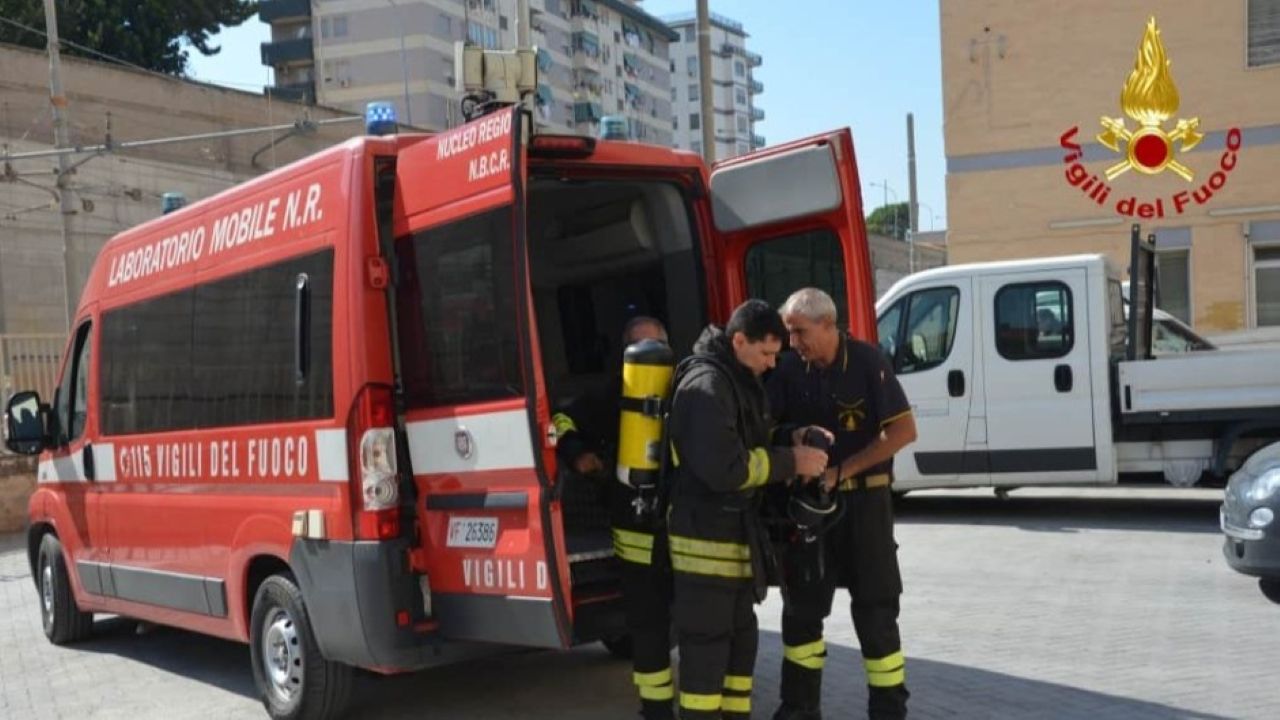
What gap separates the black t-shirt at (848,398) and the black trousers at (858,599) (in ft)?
0.76

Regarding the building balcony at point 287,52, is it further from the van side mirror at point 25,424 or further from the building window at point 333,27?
the van side mirror at point 25,424

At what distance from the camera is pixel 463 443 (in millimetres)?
5414

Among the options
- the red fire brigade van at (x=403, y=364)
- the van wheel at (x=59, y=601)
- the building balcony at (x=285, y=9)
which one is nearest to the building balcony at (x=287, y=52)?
the building balcony at (x=285, y=9)

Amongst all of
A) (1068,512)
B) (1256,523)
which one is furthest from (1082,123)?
(1256,523)

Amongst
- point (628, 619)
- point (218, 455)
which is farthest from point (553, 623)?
point (218, 455)

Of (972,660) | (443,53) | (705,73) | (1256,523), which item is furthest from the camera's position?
(443,53)

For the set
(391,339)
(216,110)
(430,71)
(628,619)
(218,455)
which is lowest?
(628,619)

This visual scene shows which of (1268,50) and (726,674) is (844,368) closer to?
(726,674)

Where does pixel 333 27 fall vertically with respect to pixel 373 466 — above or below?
above

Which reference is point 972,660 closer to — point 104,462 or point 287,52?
point 104,462

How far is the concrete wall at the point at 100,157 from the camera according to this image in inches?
1262

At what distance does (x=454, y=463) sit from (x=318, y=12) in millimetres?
77243

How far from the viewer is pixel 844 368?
5758 millimetres

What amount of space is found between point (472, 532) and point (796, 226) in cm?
220
